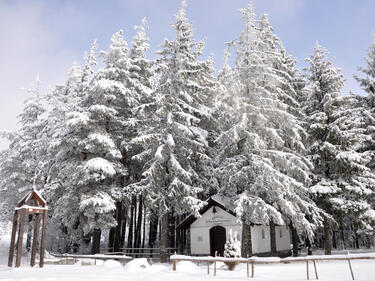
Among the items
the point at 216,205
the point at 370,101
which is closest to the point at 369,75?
the point at 370,101

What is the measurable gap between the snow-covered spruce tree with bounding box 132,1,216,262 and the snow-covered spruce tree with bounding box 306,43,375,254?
8.63 meters

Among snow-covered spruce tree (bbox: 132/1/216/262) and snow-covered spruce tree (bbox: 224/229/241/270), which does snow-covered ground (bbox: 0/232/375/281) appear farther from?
snow-covered spruce tree (bbox: 132/1/216/262)

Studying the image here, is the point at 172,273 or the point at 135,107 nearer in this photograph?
the point at 172,273

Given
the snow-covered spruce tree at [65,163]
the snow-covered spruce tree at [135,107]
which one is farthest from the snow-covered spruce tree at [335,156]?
the snow-covered spruce tree at [65,163]

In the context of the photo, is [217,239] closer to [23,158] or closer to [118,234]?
[118,234]

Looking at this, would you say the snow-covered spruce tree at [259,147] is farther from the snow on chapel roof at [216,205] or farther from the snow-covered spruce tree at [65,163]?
the snow-covered spruce tree at [65,163]

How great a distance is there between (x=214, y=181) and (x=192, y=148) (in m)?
5.30

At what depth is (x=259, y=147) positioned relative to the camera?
63.0 feet

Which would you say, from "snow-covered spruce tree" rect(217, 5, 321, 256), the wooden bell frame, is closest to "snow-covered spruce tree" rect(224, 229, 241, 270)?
"snow-covered spruce tree" rect(217, 5, 321, 256)

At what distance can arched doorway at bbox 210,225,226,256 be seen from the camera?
23.9 meters

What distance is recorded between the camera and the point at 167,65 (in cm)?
2223

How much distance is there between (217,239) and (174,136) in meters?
9.52

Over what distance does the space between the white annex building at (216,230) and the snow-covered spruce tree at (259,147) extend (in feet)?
8.57

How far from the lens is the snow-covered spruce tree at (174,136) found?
19730 mm
